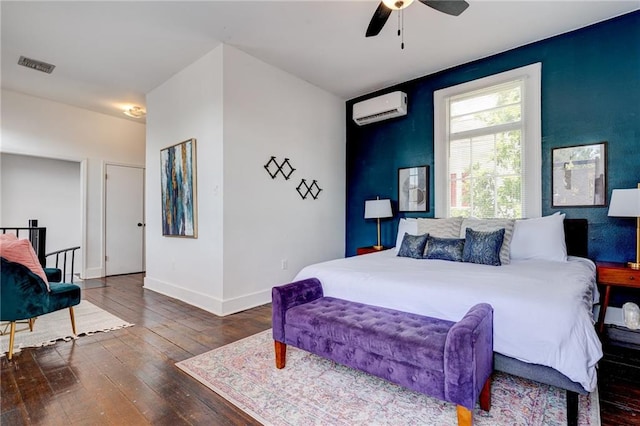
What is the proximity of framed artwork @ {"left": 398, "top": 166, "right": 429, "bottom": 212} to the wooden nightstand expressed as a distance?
193cm

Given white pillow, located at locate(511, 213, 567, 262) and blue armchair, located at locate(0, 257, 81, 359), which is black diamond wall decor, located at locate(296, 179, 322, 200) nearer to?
white pillow, located at locate(511, 213, 567, 262)

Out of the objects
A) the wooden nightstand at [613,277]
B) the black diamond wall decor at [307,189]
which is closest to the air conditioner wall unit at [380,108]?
the black diamond wall decor at [307,189]

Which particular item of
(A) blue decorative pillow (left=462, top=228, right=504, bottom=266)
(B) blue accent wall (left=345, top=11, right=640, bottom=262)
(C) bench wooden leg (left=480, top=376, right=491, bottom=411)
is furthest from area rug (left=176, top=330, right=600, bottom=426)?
(B) blue accent wall (left=345, top=11, right=640, bottom=262)

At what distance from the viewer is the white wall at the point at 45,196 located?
17.1 feet

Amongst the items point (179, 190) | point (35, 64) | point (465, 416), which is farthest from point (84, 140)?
point (465, 416)

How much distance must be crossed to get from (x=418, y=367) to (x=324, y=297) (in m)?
1.02

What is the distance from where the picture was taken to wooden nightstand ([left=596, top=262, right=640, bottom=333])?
2.58 meters

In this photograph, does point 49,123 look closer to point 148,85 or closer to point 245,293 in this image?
point 148,85

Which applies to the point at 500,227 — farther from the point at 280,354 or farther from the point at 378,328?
the point at 280,354

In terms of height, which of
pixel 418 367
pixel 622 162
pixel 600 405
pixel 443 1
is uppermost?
pixel 443 1

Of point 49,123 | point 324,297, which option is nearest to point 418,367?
point 324,297

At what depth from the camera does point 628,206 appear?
8.70 ft

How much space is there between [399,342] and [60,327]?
3.32 meters

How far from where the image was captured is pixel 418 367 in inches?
62.7
